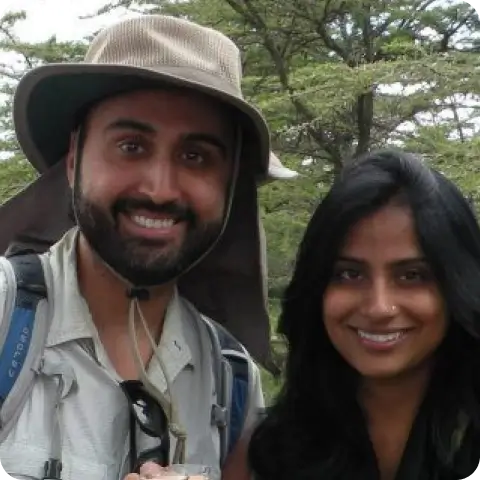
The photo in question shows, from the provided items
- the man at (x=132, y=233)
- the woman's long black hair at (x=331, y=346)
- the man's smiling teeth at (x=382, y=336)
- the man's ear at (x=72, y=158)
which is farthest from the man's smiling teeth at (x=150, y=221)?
the man's smiling teeth at (x=382, y=336)

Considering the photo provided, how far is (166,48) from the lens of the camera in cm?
214

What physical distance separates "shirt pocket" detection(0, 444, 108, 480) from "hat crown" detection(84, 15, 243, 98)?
3.10 ft

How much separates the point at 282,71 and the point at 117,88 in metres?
4.14

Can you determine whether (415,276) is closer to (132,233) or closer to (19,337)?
(132,233)

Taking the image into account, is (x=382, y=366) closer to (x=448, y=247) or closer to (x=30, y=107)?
(x=448, y=247)

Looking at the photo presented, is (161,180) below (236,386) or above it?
above

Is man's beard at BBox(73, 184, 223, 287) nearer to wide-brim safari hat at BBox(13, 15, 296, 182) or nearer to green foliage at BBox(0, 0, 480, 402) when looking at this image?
wide-brim safari hat at BBox(13, 15, 296, 182)

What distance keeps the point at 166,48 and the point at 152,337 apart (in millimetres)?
747

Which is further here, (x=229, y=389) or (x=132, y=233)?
(x=229, y=389)

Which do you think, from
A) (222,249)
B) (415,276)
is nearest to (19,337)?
(222,249)

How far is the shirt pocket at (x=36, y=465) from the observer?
6.06 feet

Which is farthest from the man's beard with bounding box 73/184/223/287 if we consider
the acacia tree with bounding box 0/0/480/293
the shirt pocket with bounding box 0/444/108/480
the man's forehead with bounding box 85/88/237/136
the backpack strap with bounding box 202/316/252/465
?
the acacia tree with bounding box 0/0/480/293

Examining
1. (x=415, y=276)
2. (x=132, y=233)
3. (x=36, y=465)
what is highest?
(x=132, y=233)

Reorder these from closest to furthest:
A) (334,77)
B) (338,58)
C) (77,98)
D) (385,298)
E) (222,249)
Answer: (385,298)
(77,98)
(222,249)
(334,77)
(338,58)
